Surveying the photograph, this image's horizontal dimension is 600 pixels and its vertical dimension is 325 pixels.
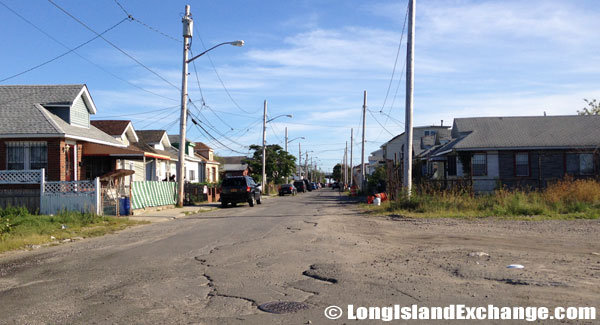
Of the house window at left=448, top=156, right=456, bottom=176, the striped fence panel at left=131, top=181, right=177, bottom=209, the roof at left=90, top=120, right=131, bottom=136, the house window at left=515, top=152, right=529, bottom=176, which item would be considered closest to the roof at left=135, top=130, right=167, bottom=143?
the roof at left=90, top=120, right=131, bottom=136

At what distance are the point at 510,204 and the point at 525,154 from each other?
43.9 ft

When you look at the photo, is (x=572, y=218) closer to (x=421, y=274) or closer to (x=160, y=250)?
(x=421, y=274)

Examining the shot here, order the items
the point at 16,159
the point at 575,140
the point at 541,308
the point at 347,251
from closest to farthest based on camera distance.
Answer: the point at 541,308, the point at 347,251, the point at 16,159, the point at 575,140

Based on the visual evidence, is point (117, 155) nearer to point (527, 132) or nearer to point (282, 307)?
point (282, 307)

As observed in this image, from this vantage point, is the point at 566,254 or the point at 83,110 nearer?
the point at 566,254

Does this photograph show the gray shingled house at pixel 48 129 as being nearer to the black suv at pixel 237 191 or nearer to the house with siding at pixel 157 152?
the black suv at pixel 237 191

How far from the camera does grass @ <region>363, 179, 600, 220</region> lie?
18.7 m

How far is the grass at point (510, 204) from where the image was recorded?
Answer: 18.7 m

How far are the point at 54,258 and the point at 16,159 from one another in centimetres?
1376

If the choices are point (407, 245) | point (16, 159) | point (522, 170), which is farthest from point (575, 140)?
point (16, 159)

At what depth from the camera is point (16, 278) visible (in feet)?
28.9

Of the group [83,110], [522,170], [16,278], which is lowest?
[16,278]

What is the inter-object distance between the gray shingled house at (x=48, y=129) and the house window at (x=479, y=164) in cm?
2143

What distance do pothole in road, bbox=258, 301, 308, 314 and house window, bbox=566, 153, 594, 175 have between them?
96.5 feet
